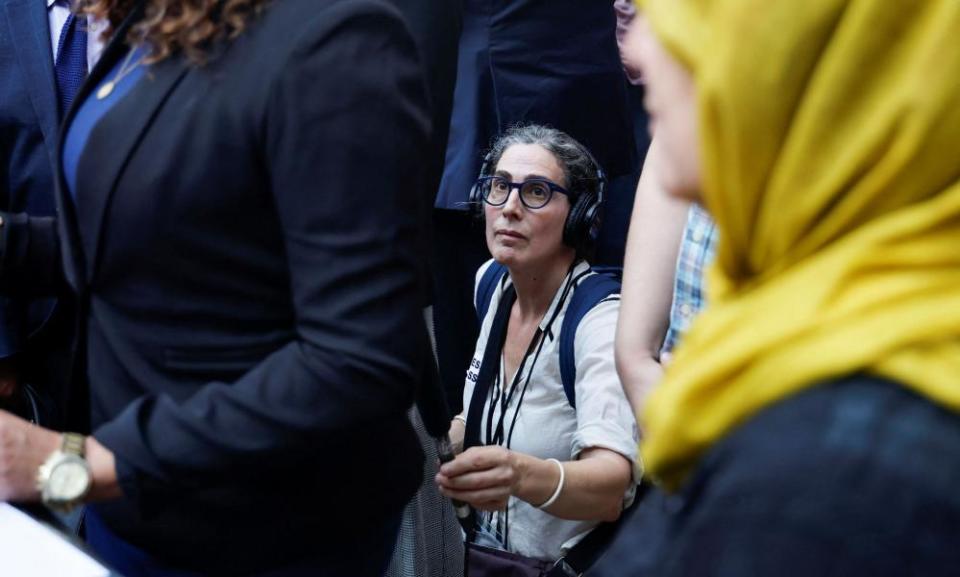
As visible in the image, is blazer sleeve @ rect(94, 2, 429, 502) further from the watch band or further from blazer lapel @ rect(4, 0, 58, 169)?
blazer lapel @ rect(4, 0, 58, 169)

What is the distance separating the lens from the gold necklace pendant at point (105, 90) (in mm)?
1140

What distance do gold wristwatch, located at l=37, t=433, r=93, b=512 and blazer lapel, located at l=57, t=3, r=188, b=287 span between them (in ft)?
0.64

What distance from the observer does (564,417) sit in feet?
7.13

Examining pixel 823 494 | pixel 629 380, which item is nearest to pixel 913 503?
pixel 823 494

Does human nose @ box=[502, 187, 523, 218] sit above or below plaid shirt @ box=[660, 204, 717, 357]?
below

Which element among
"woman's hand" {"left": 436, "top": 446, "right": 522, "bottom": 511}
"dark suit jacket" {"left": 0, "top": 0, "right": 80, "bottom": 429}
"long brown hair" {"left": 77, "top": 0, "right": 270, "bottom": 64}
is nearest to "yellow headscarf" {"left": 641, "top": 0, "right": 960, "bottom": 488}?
"long brown hair" {"left": 77, "top": 0, "right": 270, "bottom": 64}

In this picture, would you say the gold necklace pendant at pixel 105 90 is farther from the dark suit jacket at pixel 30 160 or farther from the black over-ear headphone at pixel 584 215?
the black over-ear headphone at pixel 584 215

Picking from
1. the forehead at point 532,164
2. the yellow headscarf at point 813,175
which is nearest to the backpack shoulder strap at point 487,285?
the forehead at point 532,164

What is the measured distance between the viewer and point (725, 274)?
0.84 meters

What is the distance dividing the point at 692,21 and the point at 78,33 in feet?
4.26

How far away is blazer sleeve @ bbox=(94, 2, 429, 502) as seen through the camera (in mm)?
998

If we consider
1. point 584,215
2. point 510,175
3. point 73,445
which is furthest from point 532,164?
point 73,445

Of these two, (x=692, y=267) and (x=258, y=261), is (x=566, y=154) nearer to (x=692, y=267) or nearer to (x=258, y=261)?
(x=692, y=267)

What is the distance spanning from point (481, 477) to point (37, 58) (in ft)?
3.19
